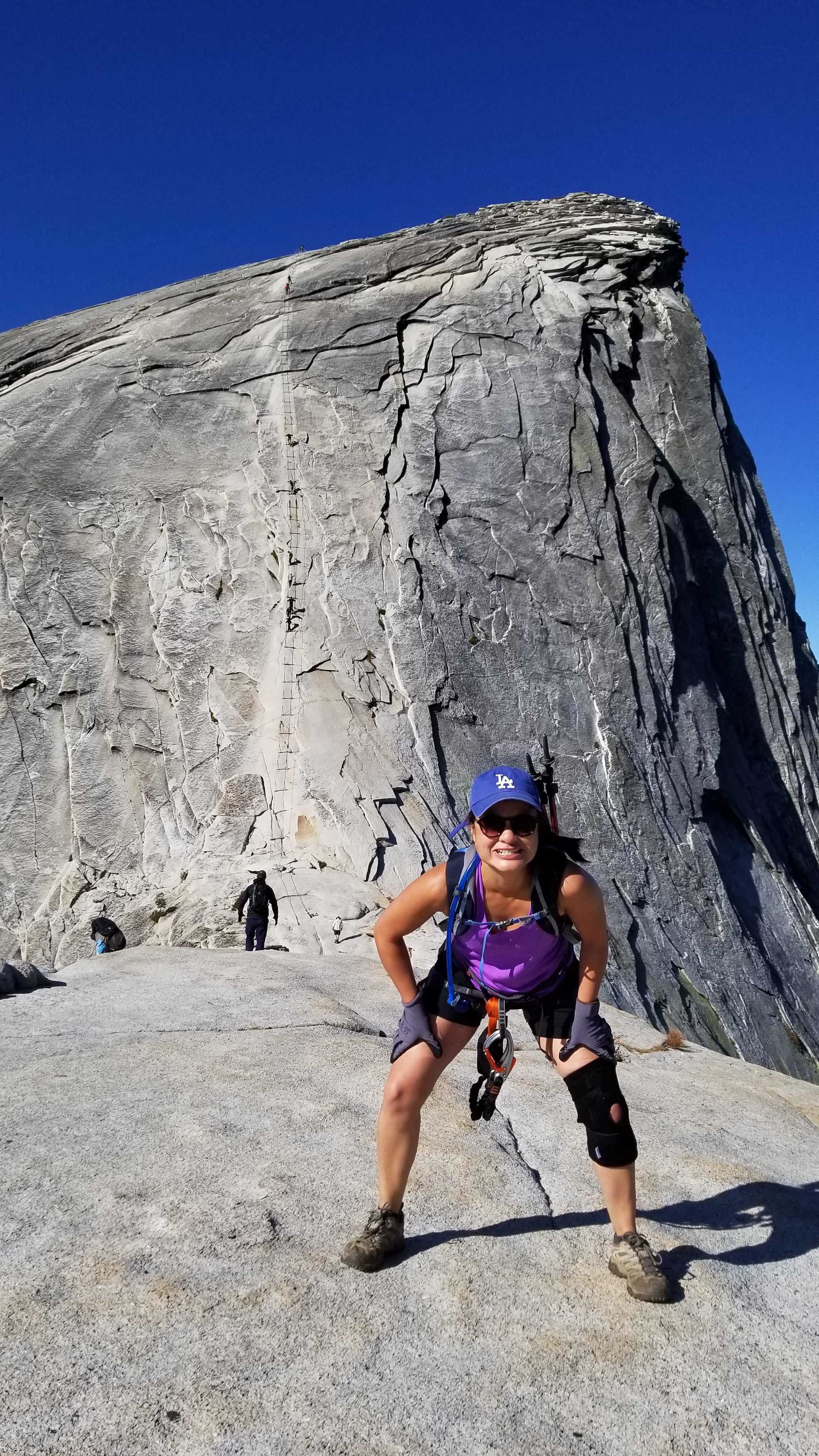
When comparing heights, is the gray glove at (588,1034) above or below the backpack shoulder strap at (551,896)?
below

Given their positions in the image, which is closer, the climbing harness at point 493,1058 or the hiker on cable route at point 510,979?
the hiker on cable route at point 510,979

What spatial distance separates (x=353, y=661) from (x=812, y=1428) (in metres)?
10.3

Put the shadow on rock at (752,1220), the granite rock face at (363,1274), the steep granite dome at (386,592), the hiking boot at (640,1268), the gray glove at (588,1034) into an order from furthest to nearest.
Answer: the steep granite dome at (386,592) < the shadow on rock at (752,1220) < the gray glove at (588,1034) < the hiking boot at (640,1268) < the granite rock face at (363,1274)

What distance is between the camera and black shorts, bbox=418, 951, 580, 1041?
118 inches

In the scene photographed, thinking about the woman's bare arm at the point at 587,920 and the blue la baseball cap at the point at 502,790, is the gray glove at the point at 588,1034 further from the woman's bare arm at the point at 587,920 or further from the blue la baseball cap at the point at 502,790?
the blue la baseball cap at the point at 502,790

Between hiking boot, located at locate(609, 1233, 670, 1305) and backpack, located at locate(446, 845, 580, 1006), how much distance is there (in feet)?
2.67

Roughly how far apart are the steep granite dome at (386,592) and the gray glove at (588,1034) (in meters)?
8.00

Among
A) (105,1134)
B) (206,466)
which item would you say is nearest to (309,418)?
(206,466)

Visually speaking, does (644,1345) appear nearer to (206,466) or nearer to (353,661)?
(353,661)

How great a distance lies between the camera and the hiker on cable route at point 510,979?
2859 mm

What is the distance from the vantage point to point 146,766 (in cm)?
1325

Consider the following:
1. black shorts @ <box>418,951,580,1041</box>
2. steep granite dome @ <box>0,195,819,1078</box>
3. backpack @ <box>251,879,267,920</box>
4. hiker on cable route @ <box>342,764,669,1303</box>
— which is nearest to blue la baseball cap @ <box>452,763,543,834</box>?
hiker on cable route @ <box>342,764,669,1303</box>

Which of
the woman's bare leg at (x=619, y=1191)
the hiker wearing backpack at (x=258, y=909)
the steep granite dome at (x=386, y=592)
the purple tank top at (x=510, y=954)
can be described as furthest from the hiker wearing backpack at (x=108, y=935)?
the woman's bare leg at (x=619, y=1191)

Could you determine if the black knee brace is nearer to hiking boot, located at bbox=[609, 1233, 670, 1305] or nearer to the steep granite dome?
hiking boot, located at bbox=[609, 1233, 670, 1305]
